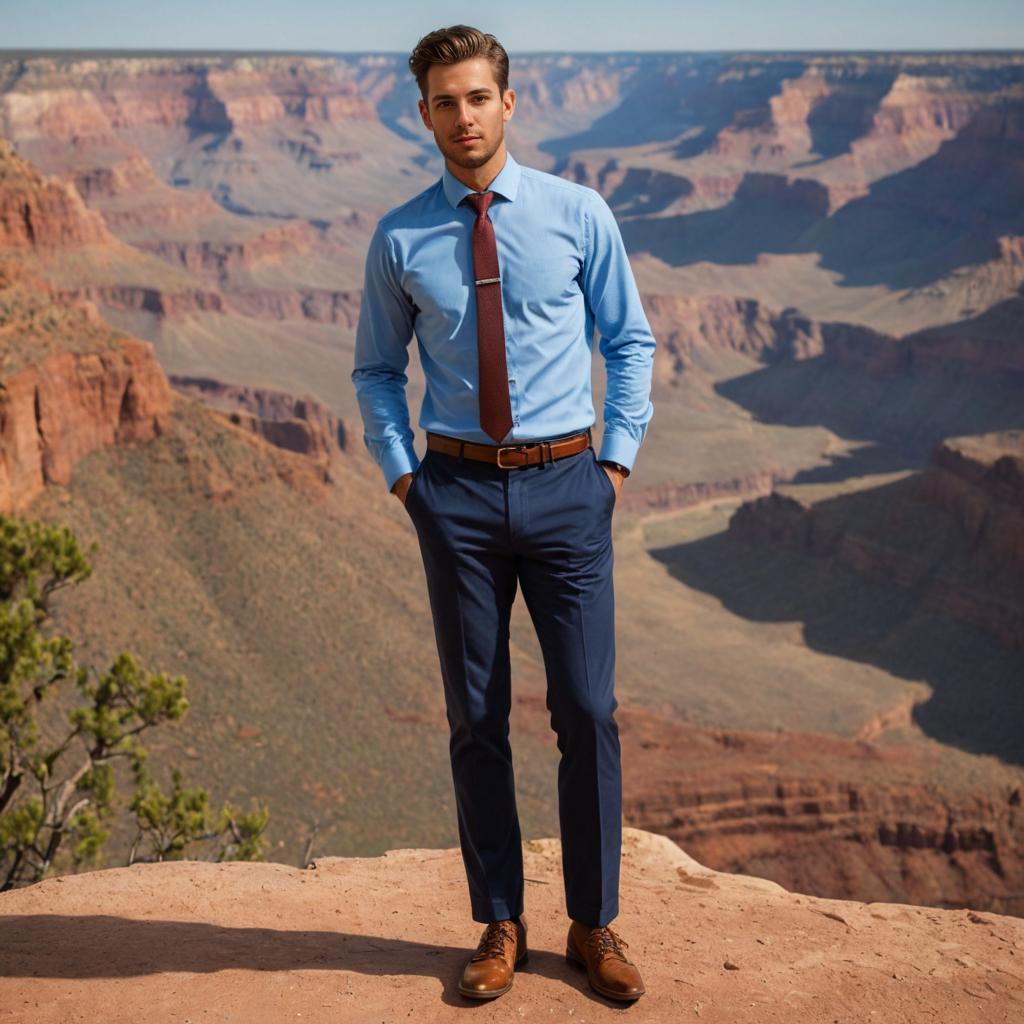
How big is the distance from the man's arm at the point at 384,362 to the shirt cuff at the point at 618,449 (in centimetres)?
101

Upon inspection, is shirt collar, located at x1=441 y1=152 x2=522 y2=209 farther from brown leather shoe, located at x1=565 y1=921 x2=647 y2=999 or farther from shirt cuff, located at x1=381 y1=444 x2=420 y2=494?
brown leather shoe, located at x1=565 y1=921 x2=647 y2=999

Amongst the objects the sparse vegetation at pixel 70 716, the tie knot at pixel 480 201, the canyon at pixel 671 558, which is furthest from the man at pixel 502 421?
the canyon at pixel 671 558

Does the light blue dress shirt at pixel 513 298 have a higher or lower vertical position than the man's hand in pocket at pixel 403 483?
higher

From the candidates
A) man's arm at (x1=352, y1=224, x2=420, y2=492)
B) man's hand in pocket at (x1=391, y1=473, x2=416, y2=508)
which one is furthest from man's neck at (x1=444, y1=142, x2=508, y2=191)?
man's hand in pocket at (x1=391, y1=473, x2=416, y2=508)

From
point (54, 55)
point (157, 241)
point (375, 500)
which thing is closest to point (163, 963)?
point (375, 500)

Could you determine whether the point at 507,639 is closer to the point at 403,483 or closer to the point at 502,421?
the point at 403,483

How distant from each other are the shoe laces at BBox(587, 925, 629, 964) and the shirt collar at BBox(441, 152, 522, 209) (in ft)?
13.1

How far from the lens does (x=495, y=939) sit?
7.41 meters

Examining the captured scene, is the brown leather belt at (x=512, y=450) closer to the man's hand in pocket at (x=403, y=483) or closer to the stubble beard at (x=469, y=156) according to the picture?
the man's hand in pocket at (x=403, y=483)

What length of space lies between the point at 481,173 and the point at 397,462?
60.7 inches

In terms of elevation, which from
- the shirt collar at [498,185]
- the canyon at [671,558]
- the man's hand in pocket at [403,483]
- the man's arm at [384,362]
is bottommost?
the canyon at [671,558]

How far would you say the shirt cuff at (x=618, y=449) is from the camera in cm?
698

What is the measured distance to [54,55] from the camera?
169000 millimetres

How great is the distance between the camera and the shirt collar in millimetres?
6699
